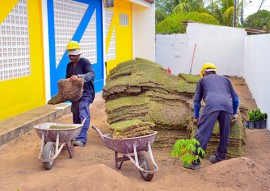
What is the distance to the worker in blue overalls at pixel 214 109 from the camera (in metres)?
6.11

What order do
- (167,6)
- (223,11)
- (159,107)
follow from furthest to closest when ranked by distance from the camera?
(167,6)
(223,11)
(159,107)

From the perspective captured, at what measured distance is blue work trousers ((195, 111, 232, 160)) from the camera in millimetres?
6121

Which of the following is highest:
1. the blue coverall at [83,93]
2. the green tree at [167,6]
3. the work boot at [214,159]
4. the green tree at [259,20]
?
the green tree at [167,6]

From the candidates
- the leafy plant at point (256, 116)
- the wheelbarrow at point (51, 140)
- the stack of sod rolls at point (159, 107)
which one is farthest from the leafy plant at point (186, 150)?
the leafy plant at point (256, 116)

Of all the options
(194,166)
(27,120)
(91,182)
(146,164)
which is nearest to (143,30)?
(27,120)

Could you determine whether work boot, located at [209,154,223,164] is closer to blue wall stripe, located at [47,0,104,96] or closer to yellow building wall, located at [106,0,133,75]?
blue wall stripe, located at [47,0,104,96]

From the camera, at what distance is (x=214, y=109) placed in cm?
607

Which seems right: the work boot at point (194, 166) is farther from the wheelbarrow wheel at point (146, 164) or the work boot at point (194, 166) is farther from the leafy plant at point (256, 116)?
the leafy plant at point (256, 116)

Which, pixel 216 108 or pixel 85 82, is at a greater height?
pixel 85 82

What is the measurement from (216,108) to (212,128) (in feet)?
1.01

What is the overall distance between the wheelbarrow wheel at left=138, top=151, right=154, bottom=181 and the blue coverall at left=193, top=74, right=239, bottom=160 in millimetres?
1112

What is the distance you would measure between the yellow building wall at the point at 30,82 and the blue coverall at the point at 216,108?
13.0 feet

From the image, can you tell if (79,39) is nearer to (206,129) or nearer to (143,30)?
(206,129)

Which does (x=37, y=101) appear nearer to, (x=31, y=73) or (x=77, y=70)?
(x=31, y=73)
